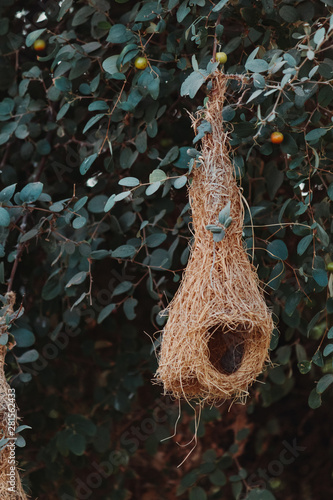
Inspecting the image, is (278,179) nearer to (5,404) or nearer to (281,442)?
(5,404)

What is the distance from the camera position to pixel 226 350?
4.41 feet

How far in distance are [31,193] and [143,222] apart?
0.25 meters

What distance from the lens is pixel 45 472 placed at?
1971 millimetres

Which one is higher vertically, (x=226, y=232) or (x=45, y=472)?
(x=226, y=232)

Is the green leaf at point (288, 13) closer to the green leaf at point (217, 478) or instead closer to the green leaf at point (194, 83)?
the green leaf at point (194, 83)

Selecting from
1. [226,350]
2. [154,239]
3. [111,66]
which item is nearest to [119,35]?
[111,66]

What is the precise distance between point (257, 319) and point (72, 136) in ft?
2.95

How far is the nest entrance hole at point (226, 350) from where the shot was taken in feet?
4.30

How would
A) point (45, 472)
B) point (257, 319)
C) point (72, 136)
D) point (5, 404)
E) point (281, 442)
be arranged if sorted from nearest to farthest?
point (257, 319), point (5, 404), point (72, 136), point (45, 472), point (281, 442)

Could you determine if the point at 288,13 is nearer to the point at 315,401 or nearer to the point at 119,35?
the point at 119,35

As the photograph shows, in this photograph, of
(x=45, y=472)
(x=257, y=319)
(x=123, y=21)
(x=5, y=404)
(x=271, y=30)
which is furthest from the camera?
(x=45, y=472)

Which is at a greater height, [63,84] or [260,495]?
[63,84]

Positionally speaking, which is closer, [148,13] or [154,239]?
[148,13]

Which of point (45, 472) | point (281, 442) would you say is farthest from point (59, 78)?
point (281, 442)
